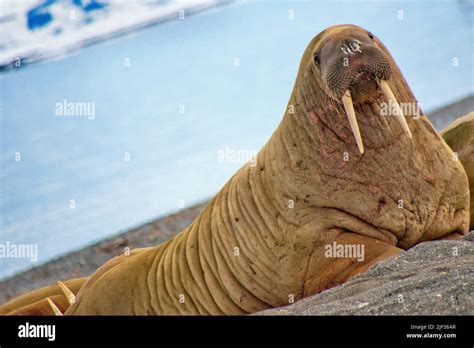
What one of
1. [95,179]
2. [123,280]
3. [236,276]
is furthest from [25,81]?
[236,276]

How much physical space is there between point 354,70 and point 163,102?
2987 millimetres

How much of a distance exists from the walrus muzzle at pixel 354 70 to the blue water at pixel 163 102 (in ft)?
6.74

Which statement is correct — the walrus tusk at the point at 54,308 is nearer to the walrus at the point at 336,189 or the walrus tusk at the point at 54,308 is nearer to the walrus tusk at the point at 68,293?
the walrus tusk at the point at 68,293

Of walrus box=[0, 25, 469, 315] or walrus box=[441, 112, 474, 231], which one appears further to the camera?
walrus box=[441, 112, 474, 231]

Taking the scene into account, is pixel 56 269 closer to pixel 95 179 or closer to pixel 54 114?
pixel 95 179

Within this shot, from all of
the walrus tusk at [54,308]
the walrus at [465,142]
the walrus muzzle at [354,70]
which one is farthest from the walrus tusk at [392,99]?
the walrus tusk at [54,308]

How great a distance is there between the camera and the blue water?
6.20 meters

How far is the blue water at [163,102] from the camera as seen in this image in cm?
620

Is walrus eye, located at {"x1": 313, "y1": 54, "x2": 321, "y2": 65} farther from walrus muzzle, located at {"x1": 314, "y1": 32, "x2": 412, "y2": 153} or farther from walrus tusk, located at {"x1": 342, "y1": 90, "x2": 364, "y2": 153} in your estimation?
walrus tusk, located at {"x1": 342, "y1": 90, "x2": 364, "y2": 153}

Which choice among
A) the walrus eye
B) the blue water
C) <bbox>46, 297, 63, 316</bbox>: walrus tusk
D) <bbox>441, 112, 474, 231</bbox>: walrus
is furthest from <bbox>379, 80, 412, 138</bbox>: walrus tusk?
<bbox>46, 297, 63, 316</bbox>: walrus tusk

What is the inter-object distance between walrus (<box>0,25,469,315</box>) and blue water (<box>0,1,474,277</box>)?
1.69 meters

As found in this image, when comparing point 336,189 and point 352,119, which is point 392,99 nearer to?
point 352,119

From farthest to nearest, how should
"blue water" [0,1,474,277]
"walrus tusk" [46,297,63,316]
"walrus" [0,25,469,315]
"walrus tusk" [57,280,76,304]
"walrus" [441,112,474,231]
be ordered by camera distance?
1. "blue water" [0,1,474,277]
2. "walrus tusk" [57,280,76,304]
3. "walrus tusk" [46,297,63,316]
4. "walrus" [441,112,474,231]
5. "walrus" [0,25,469,315]

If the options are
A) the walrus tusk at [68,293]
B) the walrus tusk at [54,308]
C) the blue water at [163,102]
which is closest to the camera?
the walrus tusk at [54,308]
